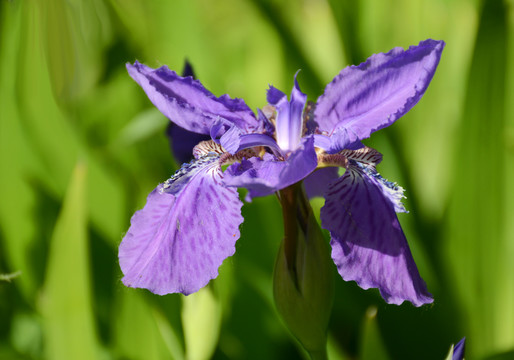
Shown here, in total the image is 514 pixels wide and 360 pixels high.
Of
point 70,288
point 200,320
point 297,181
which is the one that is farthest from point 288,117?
point 70,288

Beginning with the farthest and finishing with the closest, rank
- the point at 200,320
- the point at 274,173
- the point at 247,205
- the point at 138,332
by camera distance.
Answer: the point at 247,205, the point at 138,332, the point at 200,320, the point at 274,173

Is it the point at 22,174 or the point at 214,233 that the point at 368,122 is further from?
the point at 22,174

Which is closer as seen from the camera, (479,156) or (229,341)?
(479,156)

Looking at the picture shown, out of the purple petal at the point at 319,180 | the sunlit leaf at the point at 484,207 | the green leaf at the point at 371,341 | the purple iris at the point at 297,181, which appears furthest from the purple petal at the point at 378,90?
the sunlit leaf at the point at 484,207

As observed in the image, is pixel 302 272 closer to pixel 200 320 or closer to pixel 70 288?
pixel 200 320

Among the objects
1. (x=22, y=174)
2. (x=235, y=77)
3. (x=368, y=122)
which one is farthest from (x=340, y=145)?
(x=235, y=77)

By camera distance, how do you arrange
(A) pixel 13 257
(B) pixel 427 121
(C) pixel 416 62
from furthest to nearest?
(B) pixel 427 121
(A) pixel 13 257
(C) pixel 416 62
